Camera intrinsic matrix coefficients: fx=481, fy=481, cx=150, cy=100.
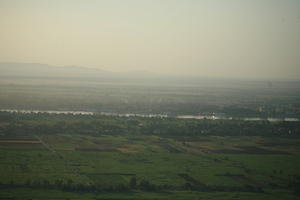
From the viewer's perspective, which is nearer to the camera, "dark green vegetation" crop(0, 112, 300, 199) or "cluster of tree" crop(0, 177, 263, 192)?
"cluster of tree" crop(0, 177, 263, 192)

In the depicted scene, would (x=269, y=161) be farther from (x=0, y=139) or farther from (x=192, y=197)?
(x=0, y=139)

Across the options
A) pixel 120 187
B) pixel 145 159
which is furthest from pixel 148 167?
pixel 120 187

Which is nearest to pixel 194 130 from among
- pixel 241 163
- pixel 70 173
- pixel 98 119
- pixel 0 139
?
pixel 98 119

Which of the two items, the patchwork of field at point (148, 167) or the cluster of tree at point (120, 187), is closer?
the cluster of tree at point (120, 187)

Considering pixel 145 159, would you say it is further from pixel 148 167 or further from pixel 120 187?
pixel 120 187
